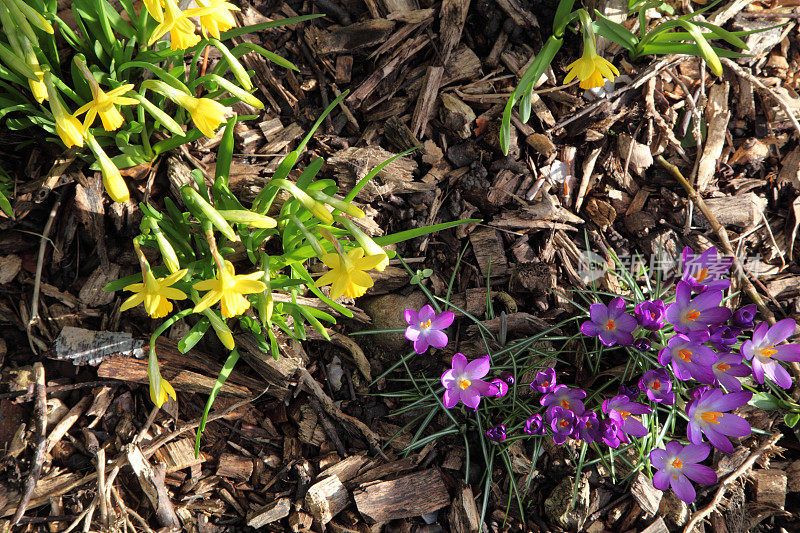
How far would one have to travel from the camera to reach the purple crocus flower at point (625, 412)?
1942mm

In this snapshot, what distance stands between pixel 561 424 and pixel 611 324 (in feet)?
1.35

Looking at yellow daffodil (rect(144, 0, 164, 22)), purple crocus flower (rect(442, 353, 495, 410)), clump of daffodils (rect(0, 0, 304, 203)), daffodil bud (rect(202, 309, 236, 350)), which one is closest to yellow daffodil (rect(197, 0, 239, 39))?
clump of daffodils (rect(0, 0, 304, 203))

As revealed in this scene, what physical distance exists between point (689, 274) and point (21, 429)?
Answer: 106 inches

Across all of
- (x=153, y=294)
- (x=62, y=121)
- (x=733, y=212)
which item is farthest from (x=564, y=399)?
(x=62, y=121)

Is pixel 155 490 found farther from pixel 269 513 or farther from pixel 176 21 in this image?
pixel 176 21

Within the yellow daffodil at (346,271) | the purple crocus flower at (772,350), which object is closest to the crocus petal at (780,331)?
the purple crocus flower at (772,350)

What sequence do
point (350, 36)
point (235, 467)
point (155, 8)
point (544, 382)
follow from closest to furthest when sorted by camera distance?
point (155, 8), point (544, 382), point (235, 467), point (350, 36)

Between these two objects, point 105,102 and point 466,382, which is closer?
point 105,102

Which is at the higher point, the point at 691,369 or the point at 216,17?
the point at 216,17

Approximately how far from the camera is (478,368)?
2.05m

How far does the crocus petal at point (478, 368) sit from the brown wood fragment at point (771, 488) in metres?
1.35

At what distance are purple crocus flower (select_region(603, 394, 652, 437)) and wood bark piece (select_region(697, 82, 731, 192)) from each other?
124 centimetres

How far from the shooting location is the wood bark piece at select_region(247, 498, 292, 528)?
213cm

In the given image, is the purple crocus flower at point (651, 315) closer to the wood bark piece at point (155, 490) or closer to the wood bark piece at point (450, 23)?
the wood bark piece at point (450, 23)
